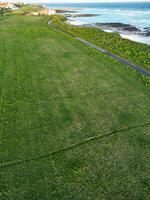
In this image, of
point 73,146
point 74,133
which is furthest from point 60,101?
point 73,146

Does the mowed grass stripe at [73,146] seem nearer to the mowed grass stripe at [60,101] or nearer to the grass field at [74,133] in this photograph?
the grass field at [74,133]

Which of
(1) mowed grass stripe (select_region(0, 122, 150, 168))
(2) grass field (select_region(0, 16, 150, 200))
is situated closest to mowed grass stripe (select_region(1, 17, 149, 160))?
(2) grass field (select_region(0, 16, 150, 200))

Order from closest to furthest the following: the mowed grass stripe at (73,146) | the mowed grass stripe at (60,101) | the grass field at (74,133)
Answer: the grass field at (74,133)
the mowed grass stripe at (73,146)
the mowed grass stripe at (60,101)

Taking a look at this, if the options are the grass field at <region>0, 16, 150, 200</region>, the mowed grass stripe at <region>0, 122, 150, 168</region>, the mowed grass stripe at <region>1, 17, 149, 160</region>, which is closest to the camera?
the grass field at <region>0, 16, 150, 200</region>

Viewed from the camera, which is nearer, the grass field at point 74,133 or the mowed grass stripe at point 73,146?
the grass field at point 74,133

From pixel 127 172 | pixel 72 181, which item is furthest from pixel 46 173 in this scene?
pixel 127 172

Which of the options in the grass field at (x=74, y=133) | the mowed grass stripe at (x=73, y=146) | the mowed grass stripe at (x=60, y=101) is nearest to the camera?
the grass field at (x=74, y=133)

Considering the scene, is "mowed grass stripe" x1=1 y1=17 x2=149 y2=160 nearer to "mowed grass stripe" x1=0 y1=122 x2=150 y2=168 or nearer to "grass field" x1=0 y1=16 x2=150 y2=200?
"grass field" x1=0 y1=16 x2=150 y2=200

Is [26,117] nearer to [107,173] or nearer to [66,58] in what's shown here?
[107,173]

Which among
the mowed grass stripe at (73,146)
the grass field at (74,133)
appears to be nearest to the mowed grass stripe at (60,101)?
the grass field at (74,133)
